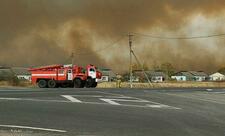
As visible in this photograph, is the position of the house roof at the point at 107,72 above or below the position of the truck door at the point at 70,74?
above

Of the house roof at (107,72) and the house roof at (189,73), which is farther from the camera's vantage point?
the house roof at (189,73)

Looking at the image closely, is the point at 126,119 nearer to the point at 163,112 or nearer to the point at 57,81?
the point at 163,112

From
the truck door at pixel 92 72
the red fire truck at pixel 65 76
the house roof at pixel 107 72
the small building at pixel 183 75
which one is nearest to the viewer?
the red fire truck at pixel 65 76

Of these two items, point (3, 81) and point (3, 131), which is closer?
point (3, 131)

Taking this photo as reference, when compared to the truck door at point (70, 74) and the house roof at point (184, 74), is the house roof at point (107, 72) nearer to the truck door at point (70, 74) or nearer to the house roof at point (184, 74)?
the house roof at point (184, 74)

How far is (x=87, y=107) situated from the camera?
18.0m

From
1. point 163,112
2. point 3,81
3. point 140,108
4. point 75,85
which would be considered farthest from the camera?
point 3,81

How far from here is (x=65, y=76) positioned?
49625mm

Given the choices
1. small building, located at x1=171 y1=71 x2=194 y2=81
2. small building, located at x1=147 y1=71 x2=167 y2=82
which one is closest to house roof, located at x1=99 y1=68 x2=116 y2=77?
small building, located at x1=147 y1=71 x2=167 y2=82

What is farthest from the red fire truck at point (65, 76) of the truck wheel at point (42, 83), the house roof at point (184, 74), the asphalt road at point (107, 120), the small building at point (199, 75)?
the small building at point (199, 75)

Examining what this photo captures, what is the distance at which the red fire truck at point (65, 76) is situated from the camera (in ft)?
163

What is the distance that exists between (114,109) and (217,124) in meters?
4.74

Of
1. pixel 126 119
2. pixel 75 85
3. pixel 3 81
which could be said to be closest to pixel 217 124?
pixel 126 119

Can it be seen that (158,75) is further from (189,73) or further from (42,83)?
(42,83)
